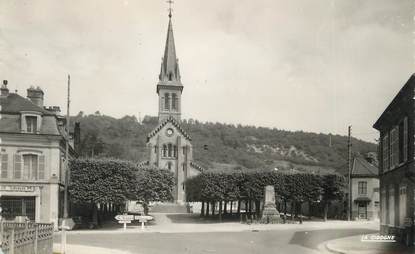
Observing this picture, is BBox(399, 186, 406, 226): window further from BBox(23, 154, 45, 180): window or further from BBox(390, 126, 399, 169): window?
BBox(23, 154, 45, 180): window

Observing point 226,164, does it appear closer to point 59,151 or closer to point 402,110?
point 59,151

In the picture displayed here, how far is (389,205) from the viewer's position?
85.7ft

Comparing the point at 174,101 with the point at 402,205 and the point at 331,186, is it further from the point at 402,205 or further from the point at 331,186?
the point at 402,205

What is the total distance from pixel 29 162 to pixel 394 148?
23780 mm

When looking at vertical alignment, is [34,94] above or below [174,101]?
below

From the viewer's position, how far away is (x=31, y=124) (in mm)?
33844

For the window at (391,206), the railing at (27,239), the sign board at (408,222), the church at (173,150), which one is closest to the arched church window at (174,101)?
the church at (173,150)

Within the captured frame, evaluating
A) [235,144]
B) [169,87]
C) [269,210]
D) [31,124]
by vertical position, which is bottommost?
[269,210]

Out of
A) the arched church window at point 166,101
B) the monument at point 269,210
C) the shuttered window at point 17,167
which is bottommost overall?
the monument at point 269,210

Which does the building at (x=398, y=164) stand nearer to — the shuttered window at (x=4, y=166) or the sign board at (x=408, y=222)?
the sign board at (x=408, y=222)

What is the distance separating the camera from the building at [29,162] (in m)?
32.8

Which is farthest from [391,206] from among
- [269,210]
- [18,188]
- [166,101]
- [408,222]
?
[166,101]

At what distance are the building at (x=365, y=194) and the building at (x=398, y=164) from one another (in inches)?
982

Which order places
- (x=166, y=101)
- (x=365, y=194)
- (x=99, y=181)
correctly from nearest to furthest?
(x=99, y=181) → (x=365, y=194) → (x=166, y=101)
